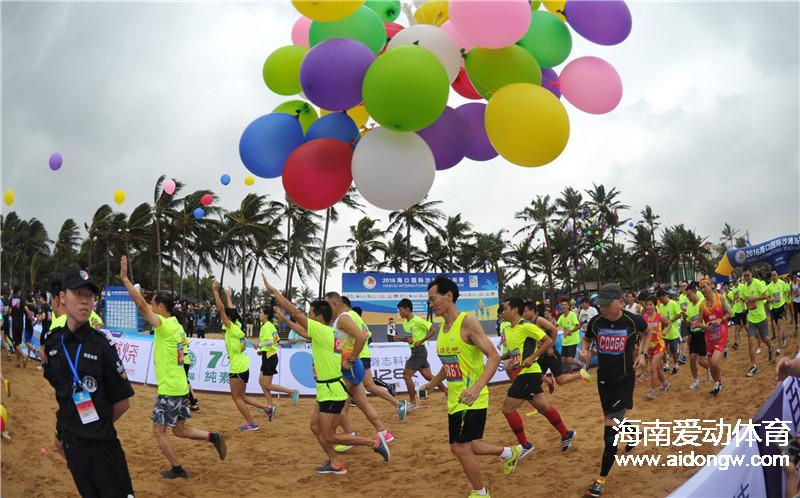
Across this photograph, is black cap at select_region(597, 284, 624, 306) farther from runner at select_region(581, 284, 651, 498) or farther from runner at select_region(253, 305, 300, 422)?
runner at select_region(253, 305, 300, 422)

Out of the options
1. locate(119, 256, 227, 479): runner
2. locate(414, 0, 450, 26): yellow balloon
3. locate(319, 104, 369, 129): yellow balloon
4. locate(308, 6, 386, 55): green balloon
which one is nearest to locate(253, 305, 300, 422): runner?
locate(119, 256, 227, 479): runner

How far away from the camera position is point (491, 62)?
5754 mm

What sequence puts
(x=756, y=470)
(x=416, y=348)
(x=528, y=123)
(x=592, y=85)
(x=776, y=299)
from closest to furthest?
(x=756, y=470) < (x=528, y=123) < (x=592, y=85) < (x=416, y=348) < (x=776, y=299)

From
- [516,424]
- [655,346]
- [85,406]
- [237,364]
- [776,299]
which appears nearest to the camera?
[85,406]

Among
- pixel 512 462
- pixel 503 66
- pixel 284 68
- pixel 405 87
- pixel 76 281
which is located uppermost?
pixel 284 68

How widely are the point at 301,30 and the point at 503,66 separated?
2625 mm

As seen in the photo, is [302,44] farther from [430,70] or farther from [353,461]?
[353,461]

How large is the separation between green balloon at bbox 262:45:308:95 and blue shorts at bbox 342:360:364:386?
12.5 ft

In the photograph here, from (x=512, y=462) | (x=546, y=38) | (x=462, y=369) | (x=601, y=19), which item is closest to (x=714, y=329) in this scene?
(x=512, y=462)

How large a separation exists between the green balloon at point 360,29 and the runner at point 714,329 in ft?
24.8

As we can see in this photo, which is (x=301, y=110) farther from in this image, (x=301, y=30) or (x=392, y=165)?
(x=392, y=165)

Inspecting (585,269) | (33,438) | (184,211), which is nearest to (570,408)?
(33,438)

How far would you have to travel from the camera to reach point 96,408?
3.81m

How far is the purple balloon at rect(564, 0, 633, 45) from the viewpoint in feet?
18.8
